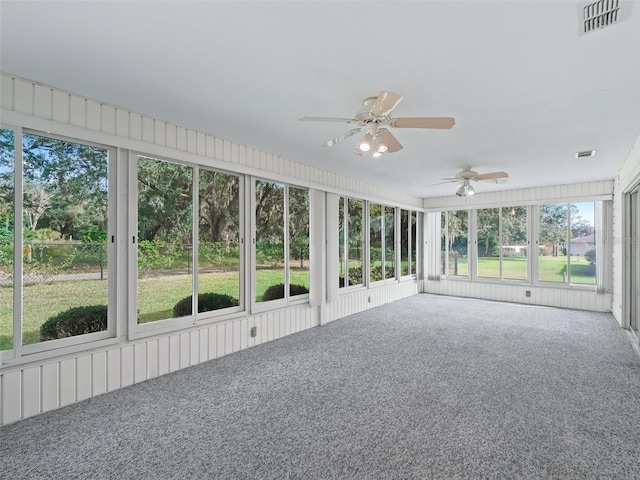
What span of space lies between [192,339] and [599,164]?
20.1 feet

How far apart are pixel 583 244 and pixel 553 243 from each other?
0.49 m

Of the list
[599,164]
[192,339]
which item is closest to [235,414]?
[192,339]

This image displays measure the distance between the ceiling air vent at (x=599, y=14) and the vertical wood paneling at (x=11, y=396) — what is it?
4257 millimetres

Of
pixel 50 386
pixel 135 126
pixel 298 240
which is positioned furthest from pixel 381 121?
pixel 50 386

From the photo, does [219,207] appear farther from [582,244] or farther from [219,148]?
[582,244]

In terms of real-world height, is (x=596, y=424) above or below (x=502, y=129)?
below

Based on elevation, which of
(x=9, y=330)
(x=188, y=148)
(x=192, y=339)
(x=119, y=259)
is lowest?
(x=192, y=339)

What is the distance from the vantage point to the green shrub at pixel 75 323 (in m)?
2.67

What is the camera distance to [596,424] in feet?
7.71

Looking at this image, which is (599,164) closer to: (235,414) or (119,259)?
(235,414)

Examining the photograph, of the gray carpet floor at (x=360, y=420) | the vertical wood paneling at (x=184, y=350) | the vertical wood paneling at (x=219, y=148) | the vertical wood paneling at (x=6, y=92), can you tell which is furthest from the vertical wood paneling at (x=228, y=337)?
the vertical wood paneling at (x=6, y=92)

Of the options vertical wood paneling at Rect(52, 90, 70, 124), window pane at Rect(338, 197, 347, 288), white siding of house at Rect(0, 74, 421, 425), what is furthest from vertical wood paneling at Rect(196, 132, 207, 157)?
window pane at Rect(338, 197, 347, 288)

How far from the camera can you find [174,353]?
3.35 m

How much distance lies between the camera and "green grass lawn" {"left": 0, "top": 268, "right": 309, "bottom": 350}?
8.02 feet
